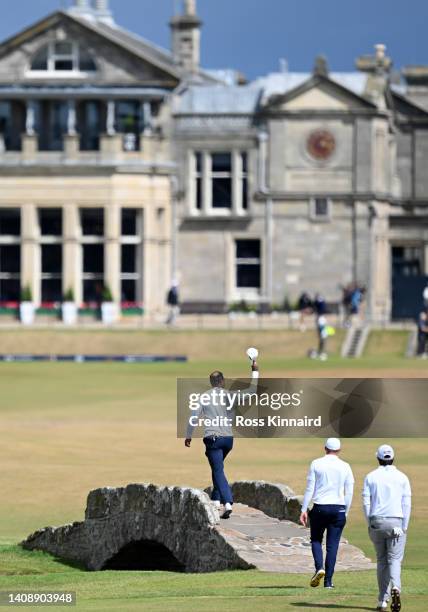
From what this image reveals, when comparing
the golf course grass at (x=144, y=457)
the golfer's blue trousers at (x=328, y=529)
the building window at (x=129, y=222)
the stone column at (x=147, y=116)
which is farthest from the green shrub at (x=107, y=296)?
the golfer's blue trousers at (x=328, y=529)

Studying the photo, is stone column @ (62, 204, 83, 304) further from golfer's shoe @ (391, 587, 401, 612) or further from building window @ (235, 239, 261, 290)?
golfer's shoe @ (391, 587, 401, 612)

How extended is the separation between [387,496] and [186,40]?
3162 inches

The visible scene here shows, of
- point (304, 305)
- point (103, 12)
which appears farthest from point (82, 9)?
point (304, 305)

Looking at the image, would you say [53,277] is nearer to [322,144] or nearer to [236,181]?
[236,181]

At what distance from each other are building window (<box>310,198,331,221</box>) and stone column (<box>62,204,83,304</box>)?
10.8 meters

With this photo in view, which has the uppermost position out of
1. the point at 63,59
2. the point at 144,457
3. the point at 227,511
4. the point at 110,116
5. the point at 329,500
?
the point at 63,59

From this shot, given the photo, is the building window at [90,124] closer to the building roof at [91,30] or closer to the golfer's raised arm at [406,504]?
the building roof at [91,30]

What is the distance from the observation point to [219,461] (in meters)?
28.1

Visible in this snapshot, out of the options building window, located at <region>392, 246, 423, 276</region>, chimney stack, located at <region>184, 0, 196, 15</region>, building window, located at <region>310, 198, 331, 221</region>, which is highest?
chimney stack, located at <region>184, 0, 196, 15</region>

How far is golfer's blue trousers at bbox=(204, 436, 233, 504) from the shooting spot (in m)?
28.1

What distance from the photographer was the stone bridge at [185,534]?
26.5 m

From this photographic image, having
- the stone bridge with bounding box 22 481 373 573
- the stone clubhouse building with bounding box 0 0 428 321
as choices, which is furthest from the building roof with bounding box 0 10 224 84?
the stone bridge with bounding box 22 481 373 573

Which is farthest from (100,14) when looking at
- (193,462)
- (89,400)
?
(193,462)

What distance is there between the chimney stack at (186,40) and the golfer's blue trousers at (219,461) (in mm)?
73298
